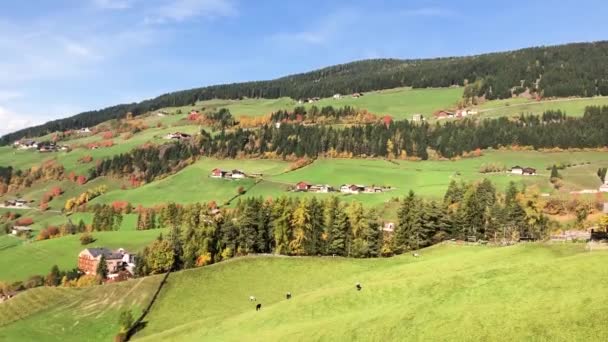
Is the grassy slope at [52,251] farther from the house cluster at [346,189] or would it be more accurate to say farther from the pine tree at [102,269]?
the house cluster at [346,189]

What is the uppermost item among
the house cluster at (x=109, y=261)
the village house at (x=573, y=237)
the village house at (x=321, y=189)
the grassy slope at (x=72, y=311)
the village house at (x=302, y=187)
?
the village house at (x=573, y=237)

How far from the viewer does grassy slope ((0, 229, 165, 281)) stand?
14375 cm

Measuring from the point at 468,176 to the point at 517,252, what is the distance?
127299 mm

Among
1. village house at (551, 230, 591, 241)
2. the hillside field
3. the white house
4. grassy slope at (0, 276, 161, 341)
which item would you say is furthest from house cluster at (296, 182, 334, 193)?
village house at (551, 230, 591, 241)

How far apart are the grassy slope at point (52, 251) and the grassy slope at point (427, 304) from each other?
68.7m

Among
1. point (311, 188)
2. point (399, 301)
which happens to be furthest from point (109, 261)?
point (399, 301)

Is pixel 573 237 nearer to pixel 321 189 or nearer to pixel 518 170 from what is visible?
pixel 321 189

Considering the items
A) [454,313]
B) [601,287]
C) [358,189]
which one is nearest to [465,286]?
[454,313]

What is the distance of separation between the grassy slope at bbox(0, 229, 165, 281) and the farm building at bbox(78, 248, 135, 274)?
11.5ft

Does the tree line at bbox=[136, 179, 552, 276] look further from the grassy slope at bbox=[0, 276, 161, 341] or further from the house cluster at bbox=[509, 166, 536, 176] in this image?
the house cluster at bbox=[509, 166, 536, 176]

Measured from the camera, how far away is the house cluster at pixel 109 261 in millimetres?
138775

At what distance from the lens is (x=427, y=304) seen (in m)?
46.6

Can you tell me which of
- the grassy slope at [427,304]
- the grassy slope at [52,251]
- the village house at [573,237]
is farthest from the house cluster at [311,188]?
the village house at [573,237]

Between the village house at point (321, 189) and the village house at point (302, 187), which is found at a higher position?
the village house at point (302, 187)
